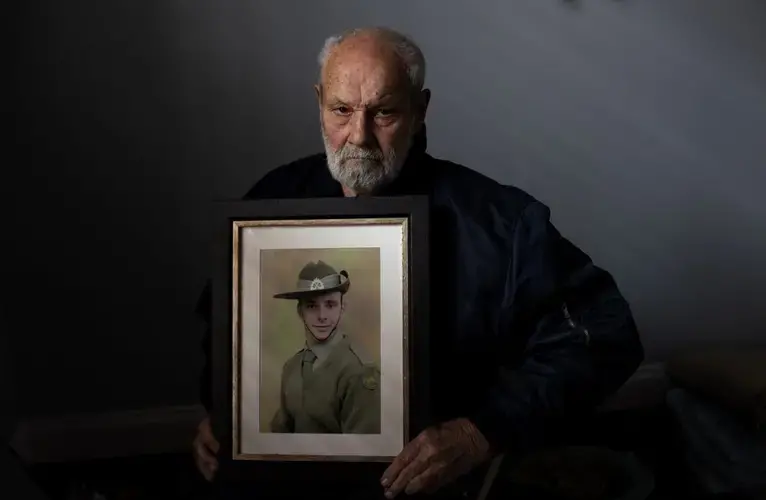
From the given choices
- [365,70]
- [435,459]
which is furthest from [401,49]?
[435,459]

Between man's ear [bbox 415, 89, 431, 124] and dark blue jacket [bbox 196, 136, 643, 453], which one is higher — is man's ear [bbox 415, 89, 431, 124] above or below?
above

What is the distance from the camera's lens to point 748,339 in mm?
1242

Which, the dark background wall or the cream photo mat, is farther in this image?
the dark background wall

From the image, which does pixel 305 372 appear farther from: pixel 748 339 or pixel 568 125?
pixel 748 339

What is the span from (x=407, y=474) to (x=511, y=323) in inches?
10.0

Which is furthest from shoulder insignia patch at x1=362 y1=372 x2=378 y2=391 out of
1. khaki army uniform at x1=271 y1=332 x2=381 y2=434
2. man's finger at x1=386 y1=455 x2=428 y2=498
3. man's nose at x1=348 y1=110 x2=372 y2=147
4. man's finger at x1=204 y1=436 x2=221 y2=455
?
man's nose at x1=348 y1=110 x2=372 y2=147

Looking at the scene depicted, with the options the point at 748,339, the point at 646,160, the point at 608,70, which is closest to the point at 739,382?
the point at 748,339

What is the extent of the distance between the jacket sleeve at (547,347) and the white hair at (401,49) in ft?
0.85

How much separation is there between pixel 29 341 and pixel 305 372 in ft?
1.37

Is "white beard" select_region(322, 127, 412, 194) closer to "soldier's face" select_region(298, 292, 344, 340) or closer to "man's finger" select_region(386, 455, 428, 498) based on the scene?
"soldier's face" select_region(298, 292, 344, 340)

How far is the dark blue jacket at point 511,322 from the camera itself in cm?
115

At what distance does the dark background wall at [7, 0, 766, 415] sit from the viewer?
1.21 metres

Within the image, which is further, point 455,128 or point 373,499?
point 455,128

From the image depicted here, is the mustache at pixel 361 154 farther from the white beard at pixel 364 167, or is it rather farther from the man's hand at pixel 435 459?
the man's hand at pixel 435 459
